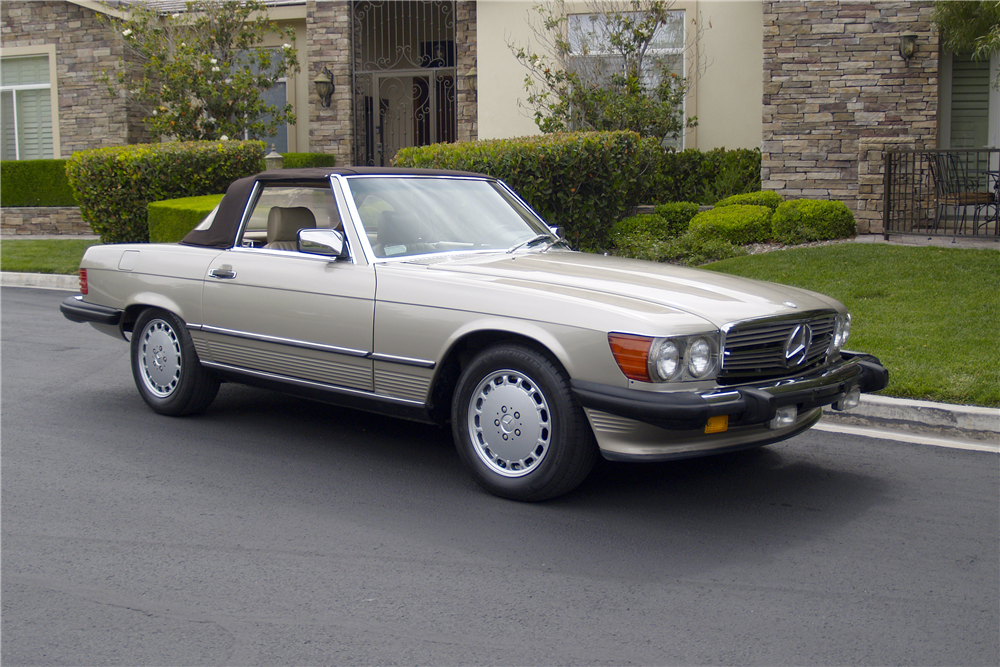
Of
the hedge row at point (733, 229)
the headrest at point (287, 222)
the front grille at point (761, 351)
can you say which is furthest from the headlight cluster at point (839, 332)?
the hedge row at point (733, 229)

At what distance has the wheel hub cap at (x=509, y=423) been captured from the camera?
449 centimetres

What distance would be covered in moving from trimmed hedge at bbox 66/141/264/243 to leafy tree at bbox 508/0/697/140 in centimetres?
544

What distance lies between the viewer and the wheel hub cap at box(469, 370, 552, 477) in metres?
4.49

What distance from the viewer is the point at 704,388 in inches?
167

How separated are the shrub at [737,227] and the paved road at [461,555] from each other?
22.6 feet

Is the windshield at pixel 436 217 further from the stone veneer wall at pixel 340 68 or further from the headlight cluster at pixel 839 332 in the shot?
the stone veneer wall at pixel 340 68

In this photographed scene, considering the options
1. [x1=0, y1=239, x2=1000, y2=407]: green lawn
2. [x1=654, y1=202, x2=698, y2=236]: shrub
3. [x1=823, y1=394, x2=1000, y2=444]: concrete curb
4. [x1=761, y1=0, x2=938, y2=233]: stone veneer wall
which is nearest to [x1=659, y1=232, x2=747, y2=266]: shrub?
[x1=0, y1=239, x2=1000, y2=407]: green lawn

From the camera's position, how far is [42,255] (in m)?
15.0

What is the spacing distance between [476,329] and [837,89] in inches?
451

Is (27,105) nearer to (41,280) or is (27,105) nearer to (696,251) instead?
(41,280)

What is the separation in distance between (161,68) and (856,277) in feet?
45.2

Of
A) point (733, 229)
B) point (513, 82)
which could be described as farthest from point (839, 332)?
point (513, 82)

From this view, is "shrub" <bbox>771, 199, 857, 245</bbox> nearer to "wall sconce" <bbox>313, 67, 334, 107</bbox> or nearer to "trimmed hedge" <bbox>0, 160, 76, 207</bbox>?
"wall sconce" <bbox>313, 67, 334, 107</bbox>

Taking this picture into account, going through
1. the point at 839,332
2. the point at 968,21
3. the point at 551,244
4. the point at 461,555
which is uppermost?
the point at 968,21
